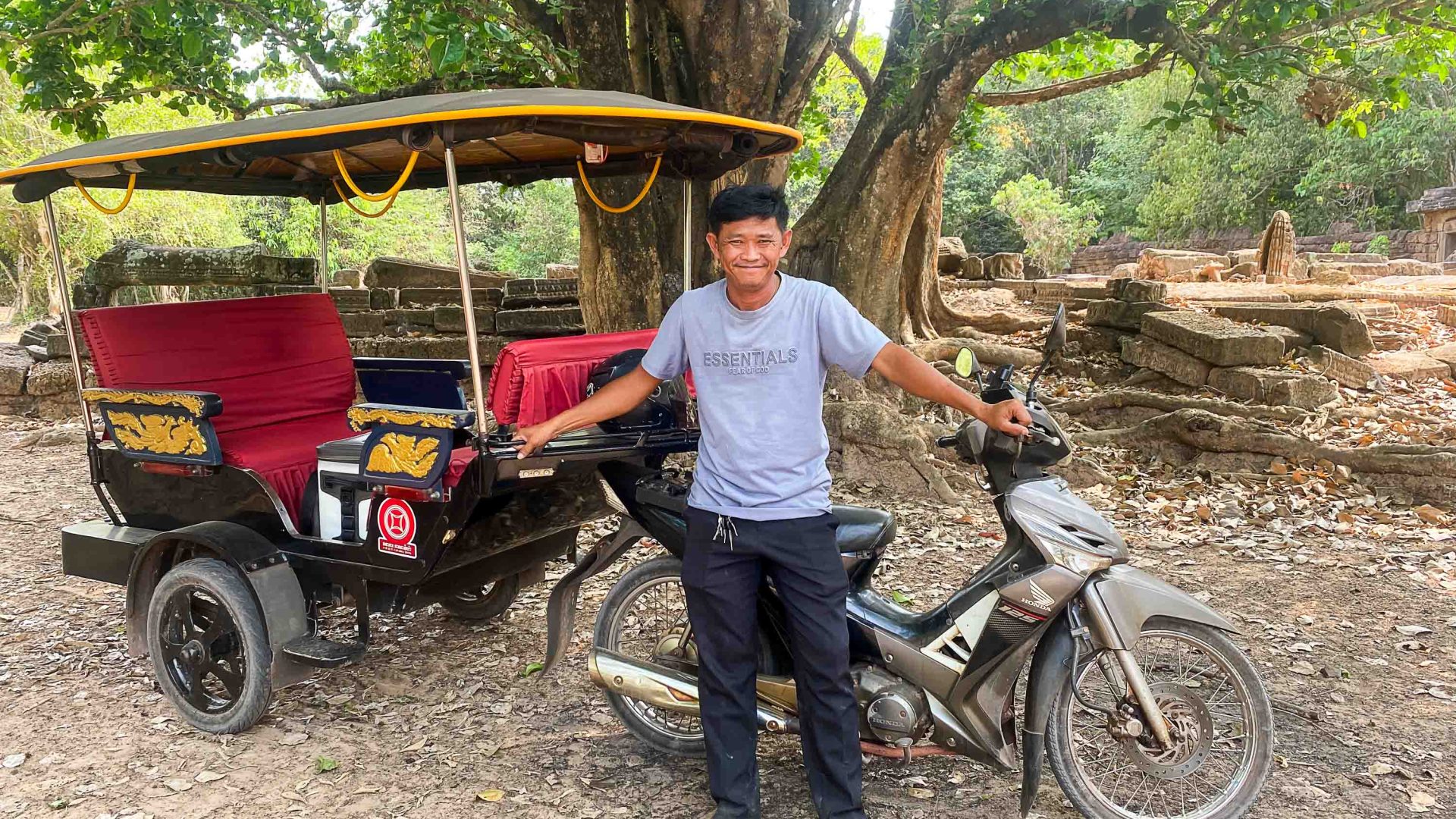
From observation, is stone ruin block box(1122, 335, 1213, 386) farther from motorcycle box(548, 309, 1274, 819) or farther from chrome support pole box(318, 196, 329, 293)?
chrome support pole box(318, 196, 329, 293)

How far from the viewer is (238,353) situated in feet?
15.9

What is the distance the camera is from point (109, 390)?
3.91 metres

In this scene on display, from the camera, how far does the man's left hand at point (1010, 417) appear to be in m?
2.74

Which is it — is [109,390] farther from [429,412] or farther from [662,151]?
[662,151]

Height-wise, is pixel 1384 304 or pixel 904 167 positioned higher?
pixel 904 167

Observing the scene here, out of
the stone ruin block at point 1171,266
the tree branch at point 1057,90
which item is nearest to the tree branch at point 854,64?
the tree branch at point 1057,90

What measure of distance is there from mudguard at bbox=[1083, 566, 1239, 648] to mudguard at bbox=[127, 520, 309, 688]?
2.77 meters

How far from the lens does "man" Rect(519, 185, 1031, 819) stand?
2.74 metres

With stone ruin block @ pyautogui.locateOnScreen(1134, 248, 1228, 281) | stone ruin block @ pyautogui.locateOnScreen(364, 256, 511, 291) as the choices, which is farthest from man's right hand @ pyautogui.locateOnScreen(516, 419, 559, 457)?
stone ruin block @ pyautogui.locateOnScreen(1134, 248, 1228, 281)

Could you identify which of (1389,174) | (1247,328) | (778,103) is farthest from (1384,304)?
(1389,174)

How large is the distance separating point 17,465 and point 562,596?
7.49m

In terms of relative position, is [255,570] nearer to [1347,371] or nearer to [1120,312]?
[1120,312]

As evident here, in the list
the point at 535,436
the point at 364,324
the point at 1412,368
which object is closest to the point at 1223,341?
the point at 1412,368

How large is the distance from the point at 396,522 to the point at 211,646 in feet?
3.01
